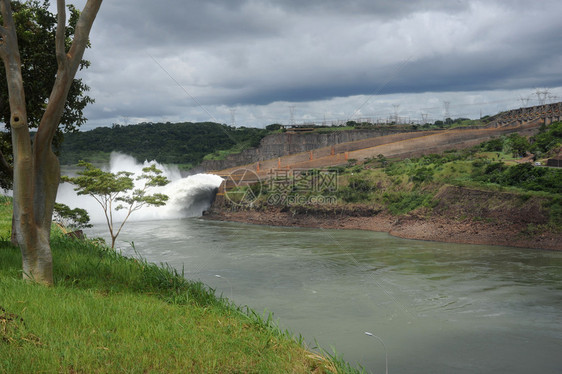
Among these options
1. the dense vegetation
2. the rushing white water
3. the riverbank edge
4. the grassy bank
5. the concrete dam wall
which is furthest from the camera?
the concrete dam wall

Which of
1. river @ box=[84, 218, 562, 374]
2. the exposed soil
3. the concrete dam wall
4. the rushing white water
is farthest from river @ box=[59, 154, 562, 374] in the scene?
the concrete dam wall

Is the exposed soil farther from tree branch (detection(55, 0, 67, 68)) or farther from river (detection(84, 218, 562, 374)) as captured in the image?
tree branch (detection(55, 0, 67, 68))

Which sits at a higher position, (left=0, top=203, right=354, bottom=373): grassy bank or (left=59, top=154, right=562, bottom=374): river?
(left=0, top=203, right=354, bottom=373): grassy bank

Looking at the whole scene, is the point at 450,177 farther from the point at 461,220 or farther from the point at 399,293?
the point at 399,293

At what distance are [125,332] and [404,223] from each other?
30.3 meters

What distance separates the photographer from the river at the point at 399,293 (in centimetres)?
1182

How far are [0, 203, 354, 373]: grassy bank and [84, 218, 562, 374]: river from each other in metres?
3.23

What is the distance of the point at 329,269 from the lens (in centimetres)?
2292

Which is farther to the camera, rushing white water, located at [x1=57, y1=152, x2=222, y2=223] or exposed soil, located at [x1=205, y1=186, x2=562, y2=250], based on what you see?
rushing white water, located at [x1=57, y1=152, x2=222, y2=223]

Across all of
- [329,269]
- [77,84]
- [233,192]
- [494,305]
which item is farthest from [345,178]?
[77,84]

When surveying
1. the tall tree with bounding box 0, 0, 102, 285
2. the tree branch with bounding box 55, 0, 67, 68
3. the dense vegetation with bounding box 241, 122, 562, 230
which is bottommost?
the dense vegetation with bounding box 241, 122, 562, 230

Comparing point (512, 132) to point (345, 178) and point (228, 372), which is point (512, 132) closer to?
point (345, 178)

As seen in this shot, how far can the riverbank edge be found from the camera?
28.4 m

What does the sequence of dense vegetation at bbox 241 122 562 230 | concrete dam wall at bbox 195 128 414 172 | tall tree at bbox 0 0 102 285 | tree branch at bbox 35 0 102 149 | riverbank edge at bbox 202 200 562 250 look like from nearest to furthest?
1. tall tree at bbox 0 0 102 285
2. tree branch at bbox 35 0 102 149
3. riverbank edge at bbox 202 200 562 250
4. dense vegetation at bbox 241 122 562 230
5. concrete dam wall at bbox 195 128 414 172
